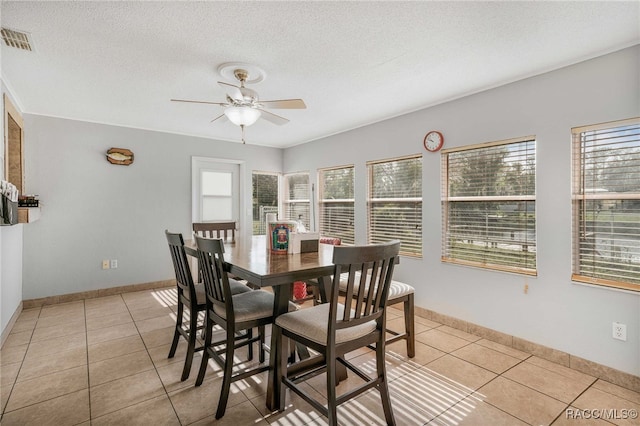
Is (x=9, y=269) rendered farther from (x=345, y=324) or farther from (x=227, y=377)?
(x=345, y=324)

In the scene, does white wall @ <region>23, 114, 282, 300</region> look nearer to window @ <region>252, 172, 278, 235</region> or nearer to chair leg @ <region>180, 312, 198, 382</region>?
window @ <region>252, 172, 278, 235</region>

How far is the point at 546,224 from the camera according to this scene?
8.83 feet

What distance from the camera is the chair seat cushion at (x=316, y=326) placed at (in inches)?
67.2

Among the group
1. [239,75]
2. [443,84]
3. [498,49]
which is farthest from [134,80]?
[498,49]

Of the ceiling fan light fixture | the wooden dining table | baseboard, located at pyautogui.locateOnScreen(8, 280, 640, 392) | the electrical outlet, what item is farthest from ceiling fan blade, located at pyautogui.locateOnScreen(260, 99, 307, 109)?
the electrical outlet

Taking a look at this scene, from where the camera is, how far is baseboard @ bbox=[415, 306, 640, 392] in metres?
2.30

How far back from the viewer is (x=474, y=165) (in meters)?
3.24

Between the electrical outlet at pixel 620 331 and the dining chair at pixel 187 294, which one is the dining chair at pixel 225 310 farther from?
the electrical outlet at pixel 620 331

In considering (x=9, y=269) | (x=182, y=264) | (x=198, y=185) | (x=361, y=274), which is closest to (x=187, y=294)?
(x=182, y=264)

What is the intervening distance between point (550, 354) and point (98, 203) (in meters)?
5.32

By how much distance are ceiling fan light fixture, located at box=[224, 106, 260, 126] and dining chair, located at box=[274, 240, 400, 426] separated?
148 cm

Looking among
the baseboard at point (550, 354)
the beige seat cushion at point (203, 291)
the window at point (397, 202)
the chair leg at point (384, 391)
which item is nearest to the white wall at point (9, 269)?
the beige seat cushion at point (203, 291)

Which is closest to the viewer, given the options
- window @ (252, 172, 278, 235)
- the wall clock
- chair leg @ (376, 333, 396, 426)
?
chair leg @ (376, 333, 396, 426)

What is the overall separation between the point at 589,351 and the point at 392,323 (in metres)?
1.61
